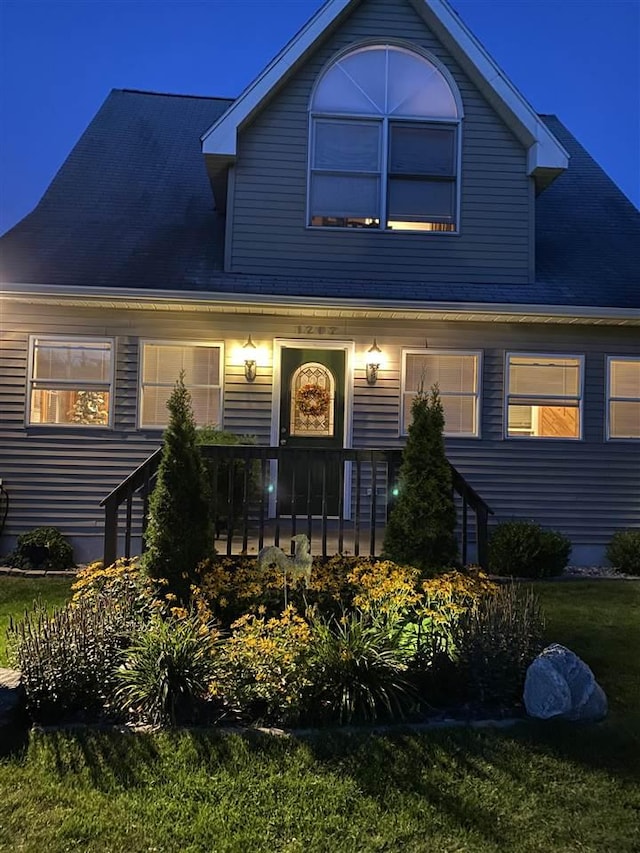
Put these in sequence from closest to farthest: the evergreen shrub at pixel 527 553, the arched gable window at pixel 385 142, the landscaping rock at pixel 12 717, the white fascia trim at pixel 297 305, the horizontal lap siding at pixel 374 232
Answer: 1. the landscaping rock at pixel 12 717
2. the evergreen shrub at pixel 527 553
3. the white fascia trim at pixel 297 305
4. the horizontal lap siding at pixel 374 232
5. the arched gable window at pixel 385 142

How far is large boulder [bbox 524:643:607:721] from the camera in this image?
3488mm

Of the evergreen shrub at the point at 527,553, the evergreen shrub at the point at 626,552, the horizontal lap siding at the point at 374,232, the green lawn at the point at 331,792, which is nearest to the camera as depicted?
the green lawn at the point at 331,792

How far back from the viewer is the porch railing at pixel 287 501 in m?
5.55

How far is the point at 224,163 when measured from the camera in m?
8.25

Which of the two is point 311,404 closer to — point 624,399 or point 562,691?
point 624,399

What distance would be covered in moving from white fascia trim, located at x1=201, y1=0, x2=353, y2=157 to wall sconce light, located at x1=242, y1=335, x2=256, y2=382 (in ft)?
8.05

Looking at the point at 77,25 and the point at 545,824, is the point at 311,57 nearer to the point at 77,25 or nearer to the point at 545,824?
the point at 545,824

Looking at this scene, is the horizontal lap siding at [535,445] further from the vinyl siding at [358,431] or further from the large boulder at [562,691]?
the large boulder at [562,691]

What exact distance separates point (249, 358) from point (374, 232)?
7.90 ft

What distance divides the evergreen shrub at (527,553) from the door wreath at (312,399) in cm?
270

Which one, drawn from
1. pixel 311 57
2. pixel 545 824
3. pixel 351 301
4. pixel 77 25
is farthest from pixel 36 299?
pixel 77 25

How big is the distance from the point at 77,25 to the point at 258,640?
71.0 meters

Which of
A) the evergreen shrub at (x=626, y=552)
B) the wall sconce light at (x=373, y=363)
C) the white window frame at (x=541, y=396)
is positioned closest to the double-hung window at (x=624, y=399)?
the white window frame at (x=541, y=396)

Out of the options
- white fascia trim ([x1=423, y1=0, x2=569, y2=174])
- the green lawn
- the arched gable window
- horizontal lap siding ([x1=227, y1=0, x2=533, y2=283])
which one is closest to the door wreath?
horizontal lap siding ([x1=227, y1=0, x2=533, y2=283])
